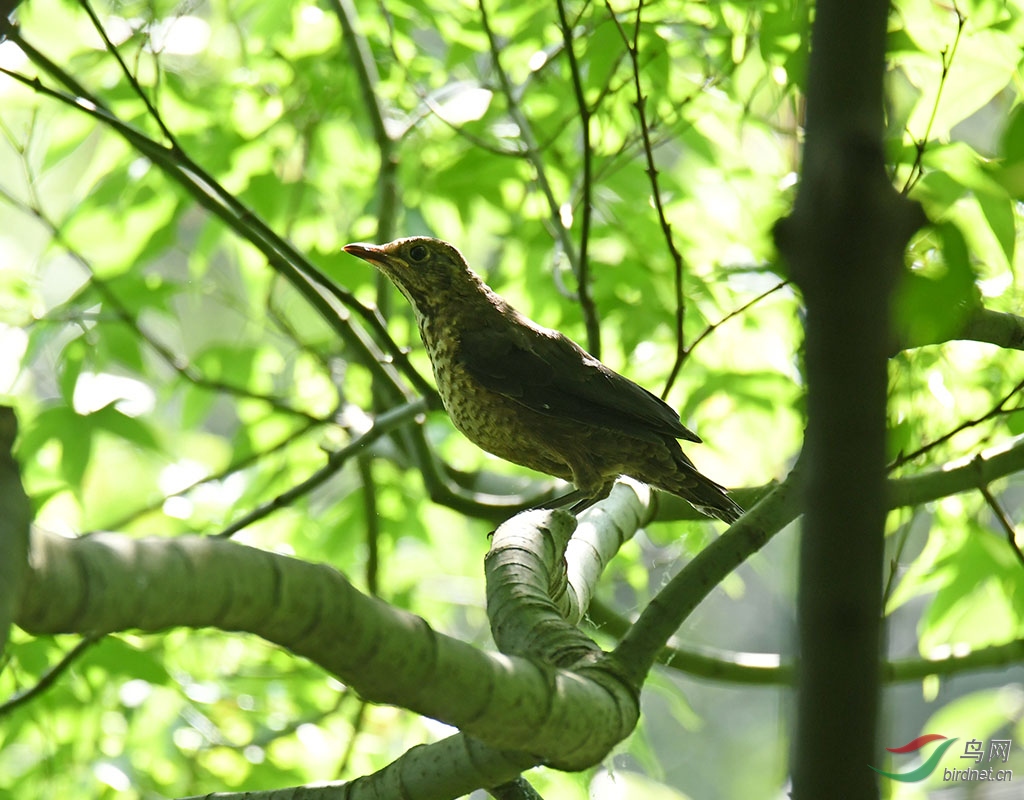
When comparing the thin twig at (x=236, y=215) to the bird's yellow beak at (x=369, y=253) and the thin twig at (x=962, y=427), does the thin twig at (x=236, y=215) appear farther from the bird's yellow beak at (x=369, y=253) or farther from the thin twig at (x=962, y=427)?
the thin twig at (x=962, y=427)

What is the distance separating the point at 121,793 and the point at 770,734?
31.5 ft

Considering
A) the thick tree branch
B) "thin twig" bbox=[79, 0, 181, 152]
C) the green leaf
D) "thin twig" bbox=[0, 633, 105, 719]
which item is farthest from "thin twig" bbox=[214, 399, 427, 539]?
the green leaf

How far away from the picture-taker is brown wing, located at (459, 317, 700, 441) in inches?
136

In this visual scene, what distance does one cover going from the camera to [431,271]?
12.9 ft

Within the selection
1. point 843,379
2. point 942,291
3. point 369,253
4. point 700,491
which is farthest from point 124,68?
point 843,379

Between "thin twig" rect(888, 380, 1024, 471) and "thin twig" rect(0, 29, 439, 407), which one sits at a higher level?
"thin twig" rect(0, 29, 439, 407)

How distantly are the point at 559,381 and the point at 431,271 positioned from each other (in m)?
0.67

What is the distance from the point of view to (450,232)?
4.83 metres

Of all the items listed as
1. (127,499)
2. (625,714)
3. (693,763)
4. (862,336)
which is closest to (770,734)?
(693,763)

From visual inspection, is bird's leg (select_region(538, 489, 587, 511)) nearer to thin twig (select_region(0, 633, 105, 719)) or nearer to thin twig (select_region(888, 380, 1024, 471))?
thin twig (select_region(888, 380, 1024, 471))

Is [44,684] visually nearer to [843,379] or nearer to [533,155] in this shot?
[533,155]

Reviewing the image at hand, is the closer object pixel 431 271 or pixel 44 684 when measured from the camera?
pixel 44 684

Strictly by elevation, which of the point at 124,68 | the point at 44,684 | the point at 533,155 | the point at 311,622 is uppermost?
the point at 533,155

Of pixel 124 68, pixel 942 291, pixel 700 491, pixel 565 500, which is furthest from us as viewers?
pixel 565 500
